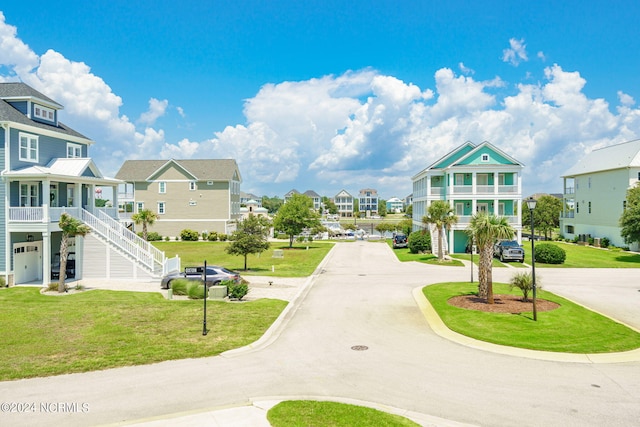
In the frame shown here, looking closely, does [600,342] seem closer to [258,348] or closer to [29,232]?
[258,348]

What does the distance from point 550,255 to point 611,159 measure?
2283 cm

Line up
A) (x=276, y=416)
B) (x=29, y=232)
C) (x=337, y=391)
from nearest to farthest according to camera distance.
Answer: (x=276, y=416) < (x=337, y=391) < (x=29, y=232)

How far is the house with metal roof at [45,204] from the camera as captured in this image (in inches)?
1042

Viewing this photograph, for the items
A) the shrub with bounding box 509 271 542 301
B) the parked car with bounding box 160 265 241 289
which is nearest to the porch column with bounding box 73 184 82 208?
the parked car with bounding box 160 265 241 289

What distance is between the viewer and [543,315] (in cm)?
1789

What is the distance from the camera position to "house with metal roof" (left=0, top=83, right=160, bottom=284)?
1042 inches

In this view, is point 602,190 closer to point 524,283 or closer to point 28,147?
point 524,283

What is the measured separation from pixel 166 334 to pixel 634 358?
49.2ft

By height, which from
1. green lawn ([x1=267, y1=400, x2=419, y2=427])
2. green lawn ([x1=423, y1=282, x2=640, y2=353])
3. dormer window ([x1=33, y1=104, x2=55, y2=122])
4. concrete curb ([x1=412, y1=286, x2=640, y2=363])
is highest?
dormer window ([x1=33, y1=104, x2=55, y2=122])

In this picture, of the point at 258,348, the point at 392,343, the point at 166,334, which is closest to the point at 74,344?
the point at 166,334

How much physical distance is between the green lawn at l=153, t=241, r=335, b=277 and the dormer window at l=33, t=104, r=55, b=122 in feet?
46.6

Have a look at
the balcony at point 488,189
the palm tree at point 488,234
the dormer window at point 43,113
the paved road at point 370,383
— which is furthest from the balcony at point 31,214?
the balcony at point 488,189

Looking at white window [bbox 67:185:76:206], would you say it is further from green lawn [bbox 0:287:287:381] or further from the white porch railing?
green lawn [bbox 0:287:287:381]

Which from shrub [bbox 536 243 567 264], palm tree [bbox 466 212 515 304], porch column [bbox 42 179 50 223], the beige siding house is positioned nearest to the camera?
palm tree [bbox 466 212 515 304]
